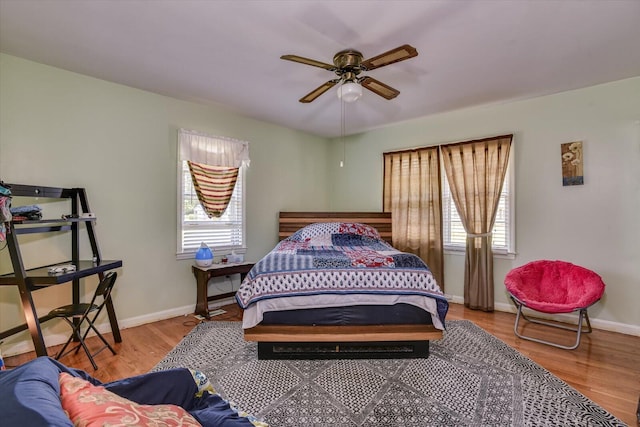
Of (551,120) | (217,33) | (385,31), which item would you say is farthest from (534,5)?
(217,33)

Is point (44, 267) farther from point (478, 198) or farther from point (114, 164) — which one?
point (478, 198)

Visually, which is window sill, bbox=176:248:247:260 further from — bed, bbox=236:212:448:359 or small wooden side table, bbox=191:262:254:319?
bed, bbox=236:212:448:359

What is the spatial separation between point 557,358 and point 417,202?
2.42 meters

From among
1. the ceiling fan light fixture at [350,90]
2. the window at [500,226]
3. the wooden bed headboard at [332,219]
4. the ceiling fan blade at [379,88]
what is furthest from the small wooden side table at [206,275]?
the window at [500,226]

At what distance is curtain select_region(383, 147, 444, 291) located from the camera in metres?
4.29

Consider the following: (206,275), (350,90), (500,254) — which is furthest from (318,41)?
(500,254)

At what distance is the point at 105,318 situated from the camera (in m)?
3.17

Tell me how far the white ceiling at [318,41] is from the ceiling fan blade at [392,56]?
0.97ft

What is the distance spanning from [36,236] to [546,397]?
4.40 metres

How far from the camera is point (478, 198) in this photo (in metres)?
3.91

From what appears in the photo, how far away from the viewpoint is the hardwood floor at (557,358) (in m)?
2.12

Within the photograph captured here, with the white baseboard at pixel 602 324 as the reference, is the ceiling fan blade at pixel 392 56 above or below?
above

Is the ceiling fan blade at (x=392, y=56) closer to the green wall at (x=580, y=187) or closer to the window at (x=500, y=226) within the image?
the green wall at (x=580, y=187)

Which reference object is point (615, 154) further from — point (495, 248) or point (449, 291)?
point (449, 291)
